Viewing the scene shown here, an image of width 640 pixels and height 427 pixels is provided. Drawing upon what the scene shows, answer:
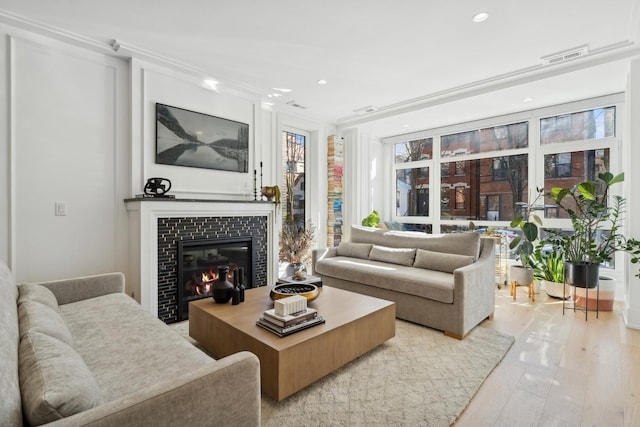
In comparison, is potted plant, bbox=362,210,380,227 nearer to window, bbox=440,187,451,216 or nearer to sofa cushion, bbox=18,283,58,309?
window, bbox=440,187,451,216

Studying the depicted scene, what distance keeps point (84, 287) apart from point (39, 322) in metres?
1.08

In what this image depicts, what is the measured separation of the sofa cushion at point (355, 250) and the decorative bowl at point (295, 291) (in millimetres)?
1561

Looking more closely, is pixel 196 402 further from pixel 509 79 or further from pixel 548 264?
pixel 548 264

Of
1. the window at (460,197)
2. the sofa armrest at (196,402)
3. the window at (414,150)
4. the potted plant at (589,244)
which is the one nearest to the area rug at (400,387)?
the sofa armrest at (196,402)

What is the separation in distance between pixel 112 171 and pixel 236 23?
5.91 ft

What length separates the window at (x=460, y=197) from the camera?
535 cm

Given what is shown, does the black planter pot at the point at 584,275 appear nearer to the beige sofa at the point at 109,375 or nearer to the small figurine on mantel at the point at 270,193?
the small figurine on mantel at the point at 270,193

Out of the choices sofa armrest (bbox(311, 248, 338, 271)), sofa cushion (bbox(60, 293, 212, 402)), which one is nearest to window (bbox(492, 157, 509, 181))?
sofa armrest (bbox(311, 248, 338, 271))

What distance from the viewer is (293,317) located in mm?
1995

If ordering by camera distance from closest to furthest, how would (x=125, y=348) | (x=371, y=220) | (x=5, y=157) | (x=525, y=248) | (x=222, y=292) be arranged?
1. (x=125, y=348)
2. (x=222, y=292)
3. (x=5, y=157)
4. (x=525, y=248)
5. (x=371, y=220)

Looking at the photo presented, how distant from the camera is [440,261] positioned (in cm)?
332

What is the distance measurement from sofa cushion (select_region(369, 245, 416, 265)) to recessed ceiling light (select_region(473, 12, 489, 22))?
2.22m

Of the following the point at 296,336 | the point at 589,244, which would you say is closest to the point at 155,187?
the point at 296,336

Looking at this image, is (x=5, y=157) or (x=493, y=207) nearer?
(x=5, y=157)
